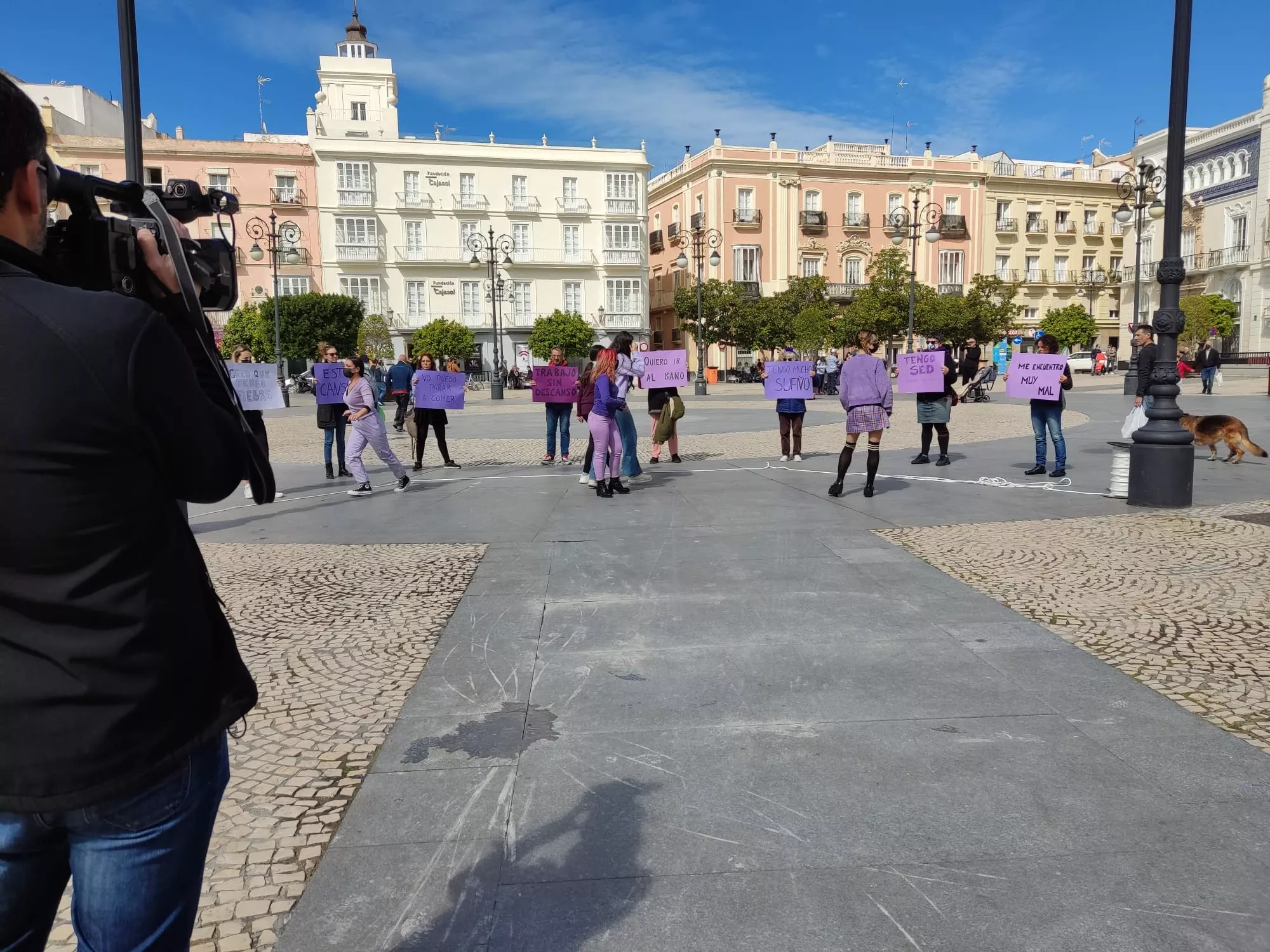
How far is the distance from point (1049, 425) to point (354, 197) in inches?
1876

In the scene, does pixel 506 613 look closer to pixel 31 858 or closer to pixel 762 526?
pixel 762 526

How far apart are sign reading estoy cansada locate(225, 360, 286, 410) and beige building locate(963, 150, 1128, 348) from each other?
58018 mm

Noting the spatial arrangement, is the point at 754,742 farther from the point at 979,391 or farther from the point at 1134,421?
the point at 979,391

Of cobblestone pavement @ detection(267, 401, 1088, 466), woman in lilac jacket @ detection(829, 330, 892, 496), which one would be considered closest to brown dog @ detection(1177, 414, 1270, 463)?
cobblestone pavement @ detection(267, 401, 1088, 466)

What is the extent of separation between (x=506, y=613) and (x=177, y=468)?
4.02m

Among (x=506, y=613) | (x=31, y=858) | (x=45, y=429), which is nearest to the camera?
(x=45, y=429)

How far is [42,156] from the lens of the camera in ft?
4.76

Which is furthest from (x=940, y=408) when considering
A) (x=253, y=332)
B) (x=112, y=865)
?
(x=253, y=332)

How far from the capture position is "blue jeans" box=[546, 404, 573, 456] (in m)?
12.8

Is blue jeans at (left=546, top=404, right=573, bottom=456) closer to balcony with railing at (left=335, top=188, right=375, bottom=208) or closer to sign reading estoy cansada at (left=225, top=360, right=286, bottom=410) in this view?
sign reading estoy cansada at (left=225, top=360, right=286, bottom=410)

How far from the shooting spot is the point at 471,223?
52.5m

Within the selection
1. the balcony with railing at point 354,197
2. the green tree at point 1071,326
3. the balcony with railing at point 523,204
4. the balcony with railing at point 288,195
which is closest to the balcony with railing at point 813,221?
the green tree at point 1071,326

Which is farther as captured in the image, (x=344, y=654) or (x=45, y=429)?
(x=344, y=654)

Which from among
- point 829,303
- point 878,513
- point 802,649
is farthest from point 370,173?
point 802,649
